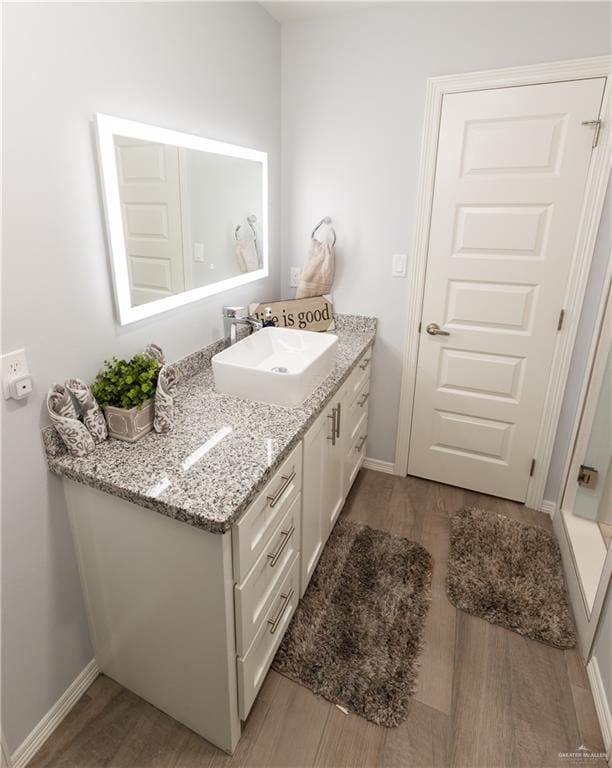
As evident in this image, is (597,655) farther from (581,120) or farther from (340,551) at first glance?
(581,120)

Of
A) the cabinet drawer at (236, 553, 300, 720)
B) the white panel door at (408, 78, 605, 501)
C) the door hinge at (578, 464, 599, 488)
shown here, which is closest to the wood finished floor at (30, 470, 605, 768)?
the cabinet drawer at (236, 553, 300, 720)

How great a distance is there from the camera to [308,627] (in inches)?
68.6

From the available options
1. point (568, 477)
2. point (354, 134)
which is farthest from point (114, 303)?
point (568, 477)

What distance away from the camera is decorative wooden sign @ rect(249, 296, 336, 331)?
228 cm

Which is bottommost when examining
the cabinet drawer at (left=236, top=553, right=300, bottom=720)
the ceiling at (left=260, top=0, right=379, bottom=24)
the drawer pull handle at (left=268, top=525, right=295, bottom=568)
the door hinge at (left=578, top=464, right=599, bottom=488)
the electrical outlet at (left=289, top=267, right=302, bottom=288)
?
the cabinet drawer at (left=236, top=553, right=300, bottom=720)

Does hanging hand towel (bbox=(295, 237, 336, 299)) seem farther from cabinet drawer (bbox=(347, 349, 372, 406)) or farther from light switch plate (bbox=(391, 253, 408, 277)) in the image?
cabinet drawer (bbox=(347, 349, 372, 406))

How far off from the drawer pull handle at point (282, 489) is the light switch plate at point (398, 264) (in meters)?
1.35

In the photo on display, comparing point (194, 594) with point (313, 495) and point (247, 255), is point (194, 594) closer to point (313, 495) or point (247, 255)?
point (313, 495)

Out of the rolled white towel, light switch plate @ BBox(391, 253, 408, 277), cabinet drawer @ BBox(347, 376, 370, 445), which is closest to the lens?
the rolled white towel

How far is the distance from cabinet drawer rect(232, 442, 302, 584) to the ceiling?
6.44ft

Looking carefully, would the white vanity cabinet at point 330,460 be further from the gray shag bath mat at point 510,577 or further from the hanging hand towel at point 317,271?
the gray shag bath mat at point 510,577

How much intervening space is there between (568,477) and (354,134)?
2017mm

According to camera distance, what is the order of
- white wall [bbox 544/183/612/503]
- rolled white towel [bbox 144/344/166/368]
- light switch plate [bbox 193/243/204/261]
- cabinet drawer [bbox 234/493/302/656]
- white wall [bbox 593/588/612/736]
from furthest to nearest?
white wall [bbox 544/183/612/503], light switch plate [bbox 193/243/204/261], rolled white towel [bbox 144/344/166/368], white wall [bbox 593/588/612/736], cabinet drawer [bbox 234/493/302/656]

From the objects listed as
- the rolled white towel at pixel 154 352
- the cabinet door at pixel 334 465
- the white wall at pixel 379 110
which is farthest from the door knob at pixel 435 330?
the rolled white towel at pixel 154 352
